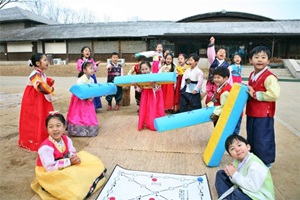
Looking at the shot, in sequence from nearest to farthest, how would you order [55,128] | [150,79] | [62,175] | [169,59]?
[62,175] → [55,128] → [150,79] → [169,59]

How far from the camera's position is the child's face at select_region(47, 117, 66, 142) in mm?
2715

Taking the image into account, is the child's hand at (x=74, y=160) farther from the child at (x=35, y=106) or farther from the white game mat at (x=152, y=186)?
the child at (x=35, y=106)

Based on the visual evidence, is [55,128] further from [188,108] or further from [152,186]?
[188,108]

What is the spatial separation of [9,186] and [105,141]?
172 cm

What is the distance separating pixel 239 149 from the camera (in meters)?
2.34

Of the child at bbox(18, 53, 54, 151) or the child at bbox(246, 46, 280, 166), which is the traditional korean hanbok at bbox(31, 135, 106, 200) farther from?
the child at bbox(246, 46, 280, 166)

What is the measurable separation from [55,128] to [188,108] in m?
3.51

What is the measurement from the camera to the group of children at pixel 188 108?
2.34 meters

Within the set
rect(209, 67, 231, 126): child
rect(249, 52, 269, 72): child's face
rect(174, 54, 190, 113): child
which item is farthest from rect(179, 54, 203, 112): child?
rect(249, 52, 269, 72): child's face

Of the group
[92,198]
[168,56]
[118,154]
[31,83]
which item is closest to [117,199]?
[92,198]

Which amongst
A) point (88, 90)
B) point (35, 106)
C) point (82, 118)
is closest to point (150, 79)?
point (88, 90)

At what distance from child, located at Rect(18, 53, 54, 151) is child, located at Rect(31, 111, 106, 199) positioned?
122 cm

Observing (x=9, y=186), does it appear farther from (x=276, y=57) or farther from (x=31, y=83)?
(x=276, y=57)

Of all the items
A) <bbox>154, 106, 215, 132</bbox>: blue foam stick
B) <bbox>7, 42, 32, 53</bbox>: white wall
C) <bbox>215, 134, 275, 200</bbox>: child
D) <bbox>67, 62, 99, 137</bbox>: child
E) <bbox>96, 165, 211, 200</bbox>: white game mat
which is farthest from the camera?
<bbox>7, 42, 32, 53</bbox>: white wall
